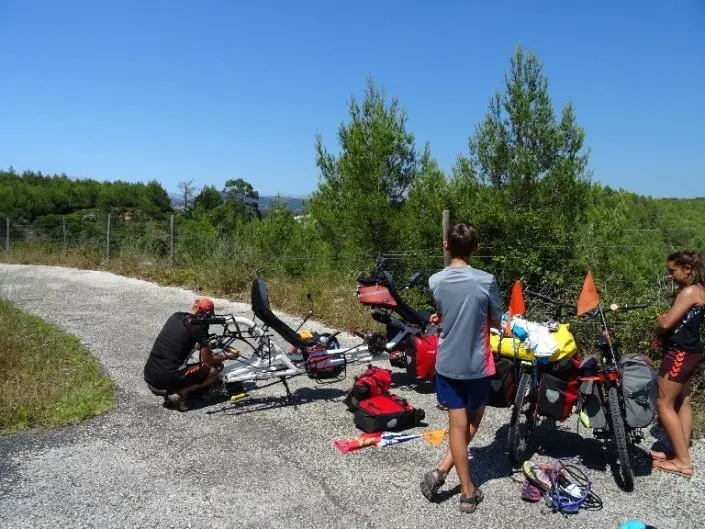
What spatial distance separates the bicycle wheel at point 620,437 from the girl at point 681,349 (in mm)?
444

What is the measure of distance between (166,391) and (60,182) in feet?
120

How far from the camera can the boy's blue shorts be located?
342cm

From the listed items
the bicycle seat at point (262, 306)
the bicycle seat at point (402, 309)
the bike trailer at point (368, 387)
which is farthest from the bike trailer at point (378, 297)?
the bicycle seat at point (262, 306)

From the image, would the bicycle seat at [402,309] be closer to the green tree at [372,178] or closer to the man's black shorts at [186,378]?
the man's black shorts at [186,378]

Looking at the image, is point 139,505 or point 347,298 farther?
point 347,298

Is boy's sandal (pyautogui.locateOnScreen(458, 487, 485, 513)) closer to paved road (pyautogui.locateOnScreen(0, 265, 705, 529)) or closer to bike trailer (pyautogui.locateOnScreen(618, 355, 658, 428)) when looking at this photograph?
paved road (pyautogui.locateOnScreen(0, 265, 705, 529))

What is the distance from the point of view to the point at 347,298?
9883mm

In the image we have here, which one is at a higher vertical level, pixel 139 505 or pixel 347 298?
pixel 347 298

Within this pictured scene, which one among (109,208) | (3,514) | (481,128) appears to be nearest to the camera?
(3,514)

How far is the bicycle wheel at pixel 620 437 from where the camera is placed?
12.1ft

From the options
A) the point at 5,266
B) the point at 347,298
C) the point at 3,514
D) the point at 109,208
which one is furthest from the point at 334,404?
the point at 109,208

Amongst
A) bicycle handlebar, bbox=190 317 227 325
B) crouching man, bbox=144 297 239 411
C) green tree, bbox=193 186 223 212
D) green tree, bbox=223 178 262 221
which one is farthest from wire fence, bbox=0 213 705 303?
green tree, bbox=223 178 262 221

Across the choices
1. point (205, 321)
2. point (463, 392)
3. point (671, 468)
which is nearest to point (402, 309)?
point (205, 321)

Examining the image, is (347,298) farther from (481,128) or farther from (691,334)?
(691,334)
